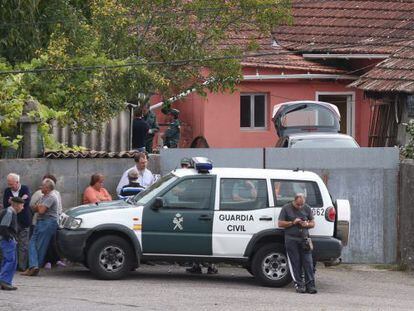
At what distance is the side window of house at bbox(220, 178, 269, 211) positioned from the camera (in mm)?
19266

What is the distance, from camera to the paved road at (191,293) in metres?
16.6

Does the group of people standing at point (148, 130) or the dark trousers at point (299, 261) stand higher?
the group of people standing at point (148, 130)

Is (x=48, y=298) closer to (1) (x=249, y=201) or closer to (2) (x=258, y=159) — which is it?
(1) (x=249, y=201)

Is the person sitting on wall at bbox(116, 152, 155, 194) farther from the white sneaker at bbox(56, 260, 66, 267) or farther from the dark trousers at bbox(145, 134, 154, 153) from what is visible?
the dark trousers at bbox(145, 134, 154, 153)

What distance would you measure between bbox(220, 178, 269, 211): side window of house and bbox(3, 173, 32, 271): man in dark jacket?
127 inches

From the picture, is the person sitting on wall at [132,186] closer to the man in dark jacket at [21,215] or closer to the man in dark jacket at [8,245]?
the man in dark jacket at [21,215]

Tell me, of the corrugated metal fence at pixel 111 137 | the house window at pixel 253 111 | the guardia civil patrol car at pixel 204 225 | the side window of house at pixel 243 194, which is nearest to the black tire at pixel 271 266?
the guardia civil patrol car at pixel 204 225

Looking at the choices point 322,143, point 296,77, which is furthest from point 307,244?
point 296,77

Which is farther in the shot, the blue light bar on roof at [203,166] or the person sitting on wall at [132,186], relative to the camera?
the person sitting on wall at [132,186]

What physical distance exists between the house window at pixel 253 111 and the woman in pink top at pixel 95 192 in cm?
1287

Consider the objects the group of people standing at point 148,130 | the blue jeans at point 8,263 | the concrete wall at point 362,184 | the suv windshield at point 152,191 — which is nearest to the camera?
the blue jeans at point 8,263

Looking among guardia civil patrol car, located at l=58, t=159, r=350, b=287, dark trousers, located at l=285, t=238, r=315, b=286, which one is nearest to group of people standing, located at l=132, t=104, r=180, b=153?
guardia civil patrol car, located at l=58, t=159, r=350, b=287

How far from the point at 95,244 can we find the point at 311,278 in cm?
350

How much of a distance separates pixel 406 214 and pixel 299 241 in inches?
164
